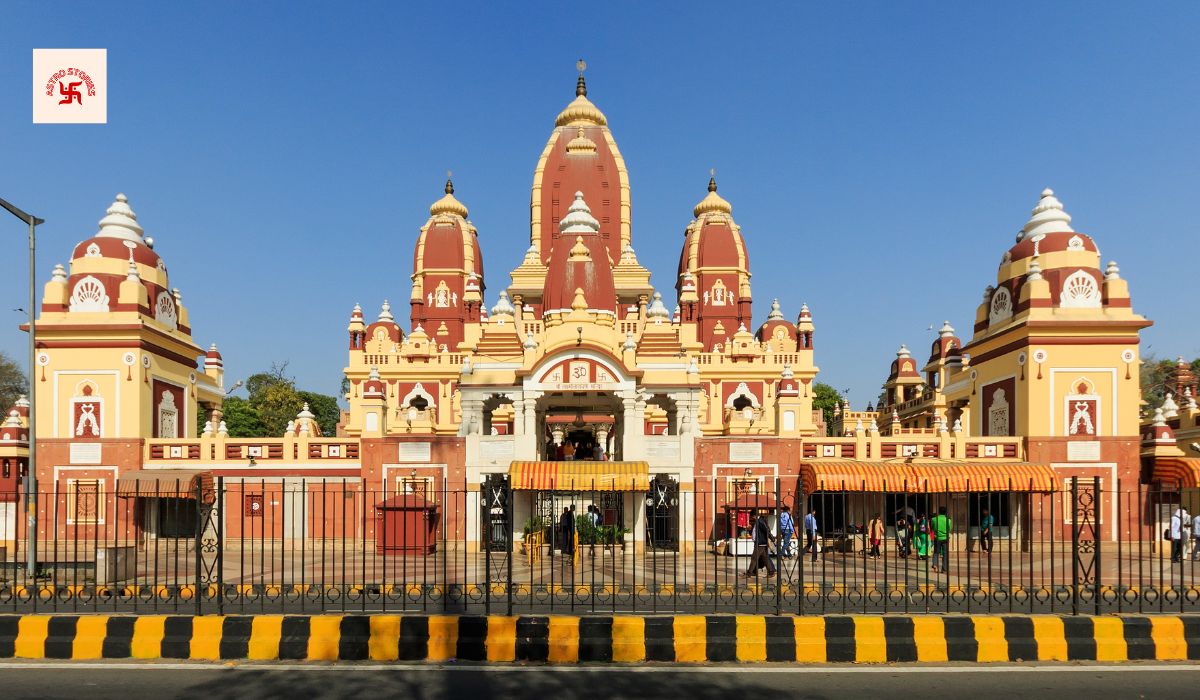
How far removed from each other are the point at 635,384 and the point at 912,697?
14.9 metres

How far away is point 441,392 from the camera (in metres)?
37.9

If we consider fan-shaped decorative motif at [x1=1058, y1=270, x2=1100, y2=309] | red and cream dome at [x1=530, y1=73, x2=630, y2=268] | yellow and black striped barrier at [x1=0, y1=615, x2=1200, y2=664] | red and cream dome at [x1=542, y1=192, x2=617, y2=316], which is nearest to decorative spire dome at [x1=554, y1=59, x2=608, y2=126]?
red and cream dome at [x1=530, y1=73, x2=630, y2=268]

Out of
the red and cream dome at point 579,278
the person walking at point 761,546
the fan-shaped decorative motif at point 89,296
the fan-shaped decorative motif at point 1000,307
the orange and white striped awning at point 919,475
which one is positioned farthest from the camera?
→ the red and cream dome at point 579,278

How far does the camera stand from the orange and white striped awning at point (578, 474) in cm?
2100

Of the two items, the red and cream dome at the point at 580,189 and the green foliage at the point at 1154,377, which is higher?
the red and cream dome at the point at 580,189

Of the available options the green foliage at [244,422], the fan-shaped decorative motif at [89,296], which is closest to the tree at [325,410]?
the green foliage at [244,422]

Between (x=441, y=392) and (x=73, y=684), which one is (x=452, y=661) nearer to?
(x=73, y=684)

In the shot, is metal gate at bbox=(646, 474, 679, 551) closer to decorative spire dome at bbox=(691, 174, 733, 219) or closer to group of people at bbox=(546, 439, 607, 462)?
group of people at bbox=(546, 439, 607, 462)

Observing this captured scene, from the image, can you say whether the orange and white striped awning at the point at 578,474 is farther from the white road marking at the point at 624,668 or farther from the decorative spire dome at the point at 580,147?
the decorative spire dome at the point at 580,147

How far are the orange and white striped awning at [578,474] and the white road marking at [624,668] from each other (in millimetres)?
10901

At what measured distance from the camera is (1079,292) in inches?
1001

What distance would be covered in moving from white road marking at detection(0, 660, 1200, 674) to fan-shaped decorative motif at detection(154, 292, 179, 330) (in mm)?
19946

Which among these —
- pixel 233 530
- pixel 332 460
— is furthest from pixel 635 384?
pixel 233 530

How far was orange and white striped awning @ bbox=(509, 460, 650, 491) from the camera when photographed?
21.0 meters
